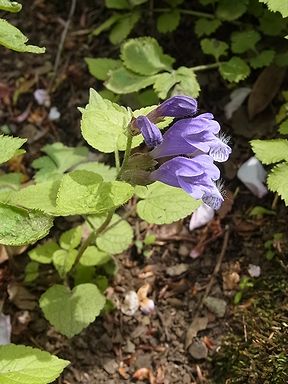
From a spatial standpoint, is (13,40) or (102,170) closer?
(13,40)

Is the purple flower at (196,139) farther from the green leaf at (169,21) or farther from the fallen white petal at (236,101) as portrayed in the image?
the green leaf at (169,21)

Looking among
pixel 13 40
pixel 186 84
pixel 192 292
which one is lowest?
pixel 192 292

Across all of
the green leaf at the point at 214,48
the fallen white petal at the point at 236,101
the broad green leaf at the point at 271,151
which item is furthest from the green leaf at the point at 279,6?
the fallen white petal at the point at 236,101

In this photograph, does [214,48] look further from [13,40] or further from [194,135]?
[13,40]

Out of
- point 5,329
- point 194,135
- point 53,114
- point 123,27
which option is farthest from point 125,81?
point 5,329

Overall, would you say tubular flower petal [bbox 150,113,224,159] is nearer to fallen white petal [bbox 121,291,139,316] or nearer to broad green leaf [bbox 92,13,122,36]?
fallen white petal [bbox 121,291,139,316]

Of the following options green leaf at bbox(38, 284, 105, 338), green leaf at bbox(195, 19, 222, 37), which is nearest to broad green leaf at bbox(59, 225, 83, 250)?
green leaf at bbox(38, 284, 105, 338)
